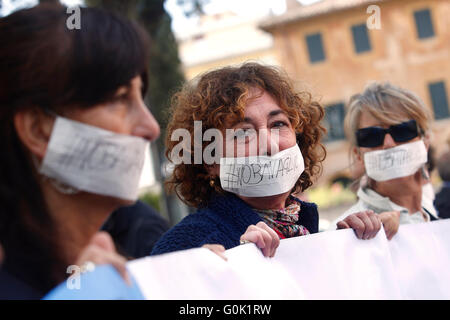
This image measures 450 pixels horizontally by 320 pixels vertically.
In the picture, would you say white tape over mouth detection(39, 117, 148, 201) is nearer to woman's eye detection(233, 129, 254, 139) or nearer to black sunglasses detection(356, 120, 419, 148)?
woman's eye detection(233, 129, 254, 139)

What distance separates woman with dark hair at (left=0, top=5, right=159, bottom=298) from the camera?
125 centimetres

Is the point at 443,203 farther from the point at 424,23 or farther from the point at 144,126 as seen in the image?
the point at 424,23

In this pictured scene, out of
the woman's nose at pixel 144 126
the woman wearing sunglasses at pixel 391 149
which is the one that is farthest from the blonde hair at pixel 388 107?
the woman's nose at pixel 144 126

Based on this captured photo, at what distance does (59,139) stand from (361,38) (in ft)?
85.2

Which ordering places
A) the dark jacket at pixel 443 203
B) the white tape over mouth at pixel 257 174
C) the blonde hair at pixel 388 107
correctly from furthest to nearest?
the dark jacket at pixel 443 203
the blonde hair at pixel 388 107
the white tape over mouth at pixel 257 174

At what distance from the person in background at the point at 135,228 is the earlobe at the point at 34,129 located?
1.90 meters

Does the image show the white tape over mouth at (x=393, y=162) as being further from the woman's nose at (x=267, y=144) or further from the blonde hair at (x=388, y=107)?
the woman's nose at (x=267, y=144)

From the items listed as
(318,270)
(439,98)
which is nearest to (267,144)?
(318,270)

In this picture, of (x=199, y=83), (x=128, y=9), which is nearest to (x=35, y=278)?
(x=199, y=83)

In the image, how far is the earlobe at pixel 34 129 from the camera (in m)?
1.27

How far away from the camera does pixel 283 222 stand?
7.16ft

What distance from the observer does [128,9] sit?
6414mm

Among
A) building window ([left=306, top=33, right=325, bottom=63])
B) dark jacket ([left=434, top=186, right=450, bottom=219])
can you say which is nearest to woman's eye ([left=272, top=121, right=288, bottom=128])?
dark jacket ([left=434, top=186, right=450, bottom=219])

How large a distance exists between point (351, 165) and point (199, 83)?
1.35 metres
